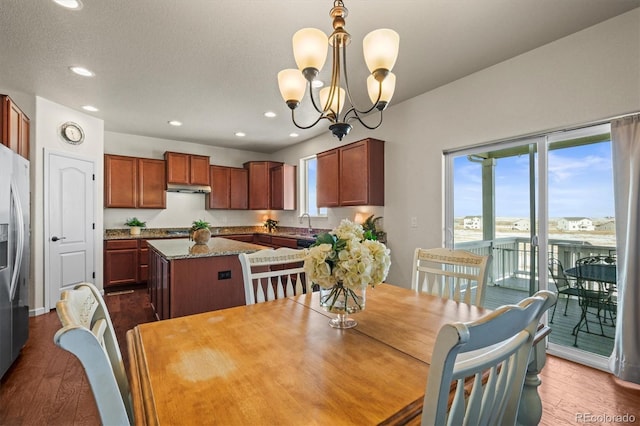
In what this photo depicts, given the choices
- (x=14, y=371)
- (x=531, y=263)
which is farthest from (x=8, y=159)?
(x=531, y=263)

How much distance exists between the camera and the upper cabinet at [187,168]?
546 cm

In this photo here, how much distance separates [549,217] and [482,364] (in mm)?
2642

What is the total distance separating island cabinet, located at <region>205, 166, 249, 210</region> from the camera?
605 centimetres

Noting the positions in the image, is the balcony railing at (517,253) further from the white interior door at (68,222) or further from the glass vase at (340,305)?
the white interior door at (68,222)

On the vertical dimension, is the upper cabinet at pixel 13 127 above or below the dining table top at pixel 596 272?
above

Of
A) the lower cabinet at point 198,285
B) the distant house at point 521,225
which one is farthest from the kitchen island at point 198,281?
the distant house at point 521,225

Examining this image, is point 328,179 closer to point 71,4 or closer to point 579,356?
point 71,4

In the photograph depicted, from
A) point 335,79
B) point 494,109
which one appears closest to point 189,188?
point 335,79

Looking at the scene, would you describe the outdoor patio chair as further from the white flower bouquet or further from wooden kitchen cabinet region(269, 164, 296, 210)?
wooden kitchen cabinet region(269, 164, 296, 210)

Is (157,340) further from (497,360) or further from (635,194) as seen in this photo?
(635,194)

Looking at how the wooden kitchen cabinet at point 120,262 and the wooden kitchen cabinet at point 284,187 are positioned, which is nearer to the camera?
the wooden kitchen cabinet at point 120,262

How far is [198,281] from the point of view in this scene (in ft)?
8.98

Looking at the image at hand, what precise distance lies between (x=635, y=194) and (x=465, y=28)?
168 cm

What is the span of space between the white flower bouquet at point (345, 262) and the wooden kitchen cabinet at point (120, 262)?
478 cm
